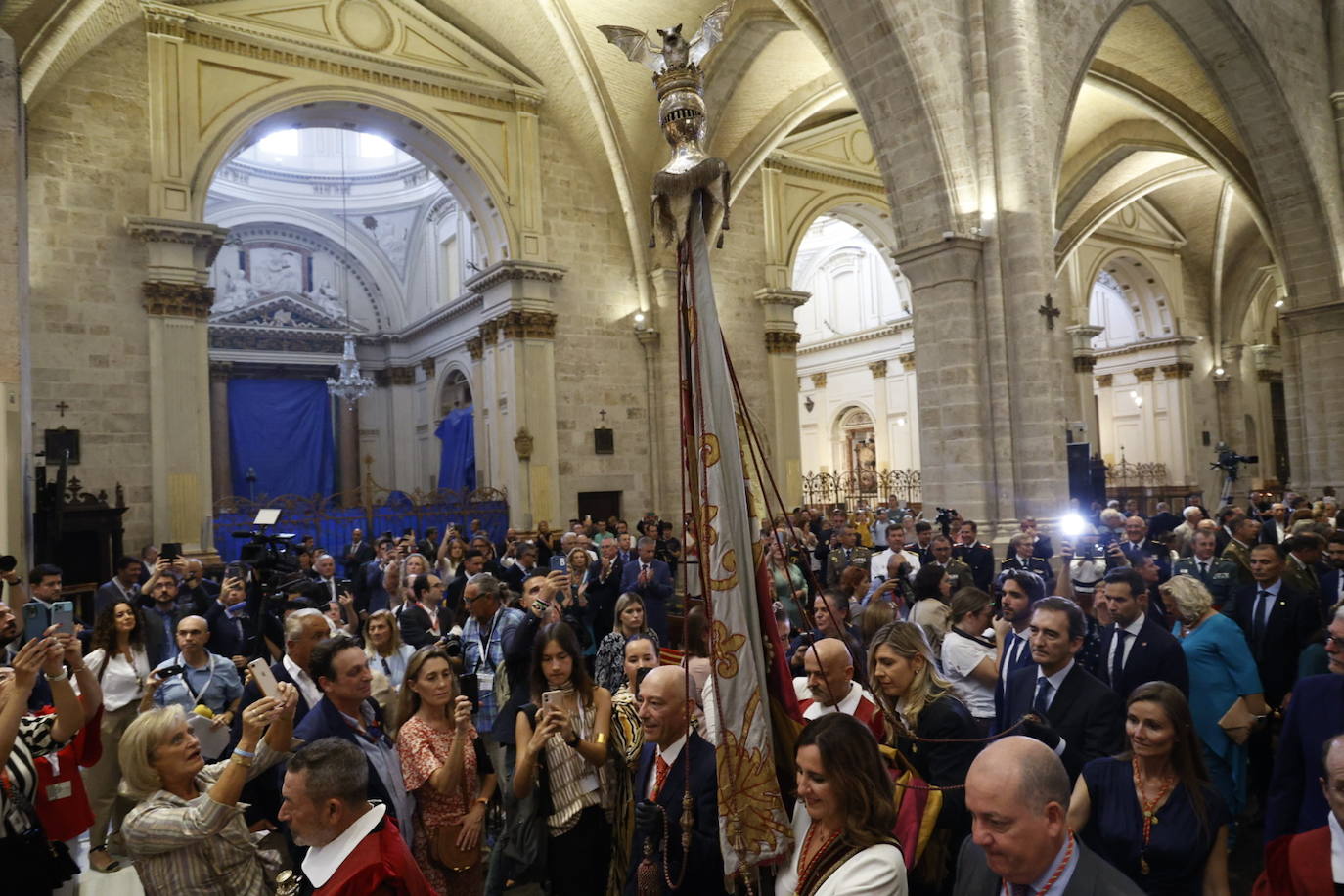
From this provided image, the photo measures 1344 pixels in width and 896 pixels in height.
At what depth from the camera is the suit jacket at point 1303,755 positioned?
117 inches

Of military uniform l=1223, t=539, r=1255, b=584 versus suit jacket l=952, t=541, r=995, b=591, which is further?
suit jacket l=952, t=541, r=995, b=591

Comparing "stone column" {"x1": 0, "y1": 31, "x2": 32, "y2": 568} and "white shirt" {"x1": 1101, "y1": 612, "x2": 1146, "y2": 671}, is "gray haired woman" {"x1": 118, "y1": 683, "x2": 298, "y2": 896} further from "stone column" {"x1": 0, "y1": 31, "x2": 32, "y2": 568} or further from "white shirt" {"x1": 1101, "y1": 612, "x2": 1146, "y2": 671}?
"stone column" {"x1": 0, "y1": 31, "x2": 32, "y2": 568}

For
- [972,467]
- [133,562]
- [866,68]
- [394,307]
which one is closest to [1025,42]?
[866,68]

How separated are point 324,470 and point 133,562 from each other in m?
17.5

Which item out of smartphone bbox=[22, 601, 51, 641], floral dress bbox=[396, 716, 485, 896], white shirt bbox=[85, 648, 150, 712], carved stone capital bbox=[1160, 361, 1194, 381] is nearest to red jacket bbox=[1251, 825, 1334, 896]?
floral dress bbox=[396, 716, 485, 896]

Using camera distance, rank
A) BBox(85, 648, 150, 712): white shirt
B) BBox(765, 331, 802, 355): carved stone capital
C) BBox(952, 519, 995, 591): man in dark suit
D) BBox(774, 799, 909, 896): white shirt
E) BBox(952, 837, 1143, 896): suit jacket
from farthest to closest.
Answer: BBox(765, 331, 802, 355): carved stone capital
BBox(952, 519, 995, 591): man in dark suit
BBox(85, 648, 150, 712): white shirt
BBox(774, 799, 909, 896): white shirt
BBox(952, 837, 1143, 896): suit jacket

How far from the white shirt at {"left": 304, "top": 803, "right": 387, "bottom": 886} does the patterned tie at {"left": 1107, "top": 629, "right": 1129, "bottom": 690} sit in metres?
3.13

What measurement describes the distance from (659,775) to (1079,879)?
1.31 m

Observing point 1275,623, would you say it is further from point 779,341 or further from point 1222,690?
point 779,341

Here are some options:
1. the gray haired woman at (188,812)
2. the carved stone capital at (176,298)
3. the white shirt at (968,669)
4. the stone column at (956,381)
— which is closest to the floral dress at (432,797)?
the gray haired woman at (188,812)

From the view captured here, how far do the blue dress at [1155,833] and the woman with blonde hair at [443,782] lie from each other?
2.11 m

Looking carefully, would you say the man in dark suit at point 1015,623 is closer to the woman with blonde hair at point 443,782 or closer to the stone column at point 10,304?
the woman with blonde hair at point 443,782

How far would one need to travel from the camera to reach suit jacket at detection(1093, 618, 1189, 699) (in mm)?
3914

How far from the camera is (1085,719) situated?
11.0 feet
